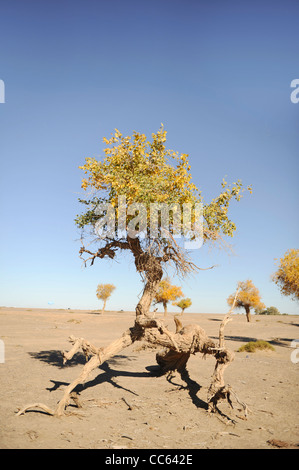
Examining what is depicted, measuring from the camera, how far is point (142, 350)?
20797 mm

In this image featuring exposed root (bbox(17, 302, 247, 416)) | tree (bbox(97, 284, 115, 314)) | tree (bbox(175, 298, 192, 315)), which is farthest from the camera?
tree (bbox(97, 284, 115, 314))

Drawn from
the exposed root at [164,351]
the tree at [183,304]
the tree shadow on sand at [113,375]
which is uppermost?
the exposed root at [164,351]

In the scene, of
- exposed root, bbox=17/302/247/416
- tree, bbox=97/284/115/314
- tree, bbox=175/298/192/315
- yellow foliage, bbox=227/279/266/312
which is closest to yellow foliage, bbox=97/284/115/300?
tree, bbox=97/284/115/314

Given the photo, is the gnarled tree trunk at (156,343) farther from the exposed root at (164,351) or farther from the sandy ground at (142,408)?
the sandy ground at (142,408)

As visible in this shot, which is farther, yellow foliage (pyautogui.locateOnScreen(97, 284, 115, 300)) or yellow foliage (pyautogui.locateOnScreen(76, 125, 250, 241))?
yellow foliage (pyautogui.locateOnScreen(97, 284, 115, 300))

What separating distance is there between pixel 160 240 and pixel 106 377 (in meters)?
6.28

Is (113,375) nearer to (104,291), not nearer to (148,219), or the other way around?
(148,219)

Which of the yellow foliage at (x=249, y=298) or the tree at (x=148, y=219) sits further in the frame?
the yellow foliage at (x=249, y=298)

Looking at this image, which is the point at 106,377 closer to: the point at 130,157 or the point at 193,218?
the point at 193,218

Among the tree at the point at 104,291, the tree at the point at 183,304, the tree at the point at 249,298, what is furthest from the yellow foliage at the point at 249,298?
the tree at the point at 104,291

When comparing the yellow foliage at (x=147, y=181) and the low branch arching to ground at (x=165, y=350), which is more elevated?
the yellow foliage at (x=147, y=181)

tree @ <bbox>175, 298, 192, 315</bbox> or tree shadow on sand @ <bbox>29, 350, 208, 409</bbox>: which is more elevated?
tree shadow on sand @ <bbox>29, 350, 208, 409</bbox>

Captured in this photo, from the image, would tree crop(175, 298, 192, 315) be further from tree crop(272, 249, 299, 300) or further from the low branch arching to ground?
the low branch arching to ground

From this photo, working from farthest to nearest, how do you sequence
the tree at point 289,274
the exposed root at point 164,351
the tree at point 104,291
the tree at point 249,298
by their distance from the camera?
the tree at point 104,291
the tree at point 249,298
the tree at point 289,274
the exposed root at point 164,351
